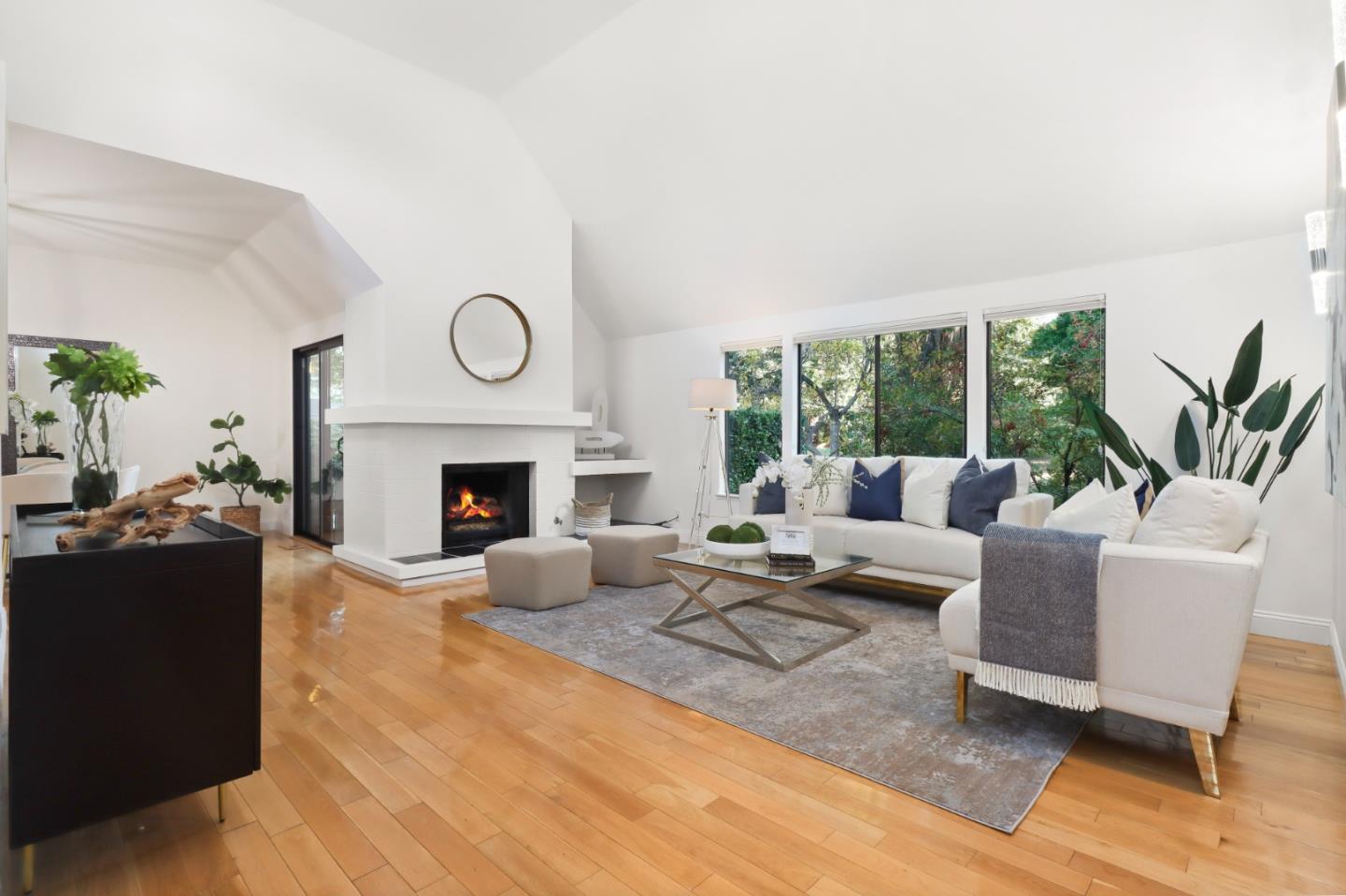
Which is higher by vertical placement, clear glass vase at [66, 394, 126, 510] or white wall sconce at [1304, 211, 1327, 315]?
white wall sconce at [1304, 211, 1327, 315]

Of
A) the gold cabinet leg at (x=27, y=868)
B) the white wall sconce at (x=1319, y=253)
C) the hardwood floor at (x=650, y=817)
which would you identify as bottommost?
the hardwood floor at (x=650, y=817)

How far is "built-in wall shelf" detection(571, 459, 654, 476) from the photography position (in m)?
6.16

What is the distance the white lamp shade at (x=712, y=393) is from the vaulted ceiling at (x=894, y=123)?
91cm

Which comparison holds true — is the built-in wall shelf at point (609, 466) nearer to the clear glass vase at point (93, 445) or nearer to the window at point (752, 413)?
the window at point (752, 413)

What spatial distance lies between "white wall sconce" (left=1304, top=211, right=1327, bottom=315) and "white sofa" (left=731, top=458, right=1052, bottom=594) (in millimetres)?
1555

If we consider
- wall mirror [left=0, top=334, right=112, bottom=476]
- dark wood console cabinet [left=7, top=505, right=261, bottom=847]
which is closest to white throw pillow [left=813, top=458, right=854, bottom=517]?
dark wood console cabinet [left=7, top=505, right=261, bottom=847]

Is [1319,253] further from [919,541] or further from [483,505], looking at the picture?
[483,505]

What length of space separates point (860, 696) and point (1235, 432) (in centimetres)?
285

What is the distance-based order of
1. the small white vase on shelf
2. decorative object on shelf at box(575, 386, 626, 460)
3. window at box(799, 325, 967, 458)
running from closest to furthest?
1. the small white vase on shelf
2. window at box(799, 325, 967, 458)
3. decorative object on shelf at box(575, 386, 626, 460)

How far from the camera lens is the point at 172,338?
634cm

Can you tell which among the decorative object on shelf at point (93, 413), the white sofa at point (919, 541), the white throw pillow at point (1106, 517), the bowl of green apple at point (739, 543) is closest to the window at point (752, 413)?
the white sofa at point (919, 541)

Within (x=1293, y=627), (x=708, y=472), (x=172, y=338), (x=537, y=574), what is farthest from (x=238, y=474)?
(x=1293, y=627)

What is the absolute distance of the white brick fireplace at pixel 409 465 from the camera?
4.90 metres

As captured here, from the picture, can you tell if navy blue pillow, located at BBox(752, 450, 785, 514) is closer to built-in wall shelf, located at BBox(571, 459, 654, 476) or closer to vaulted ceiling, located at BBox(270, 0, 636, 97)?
built-in wall shelf, located at BBox(571, 459, 654, 476)
